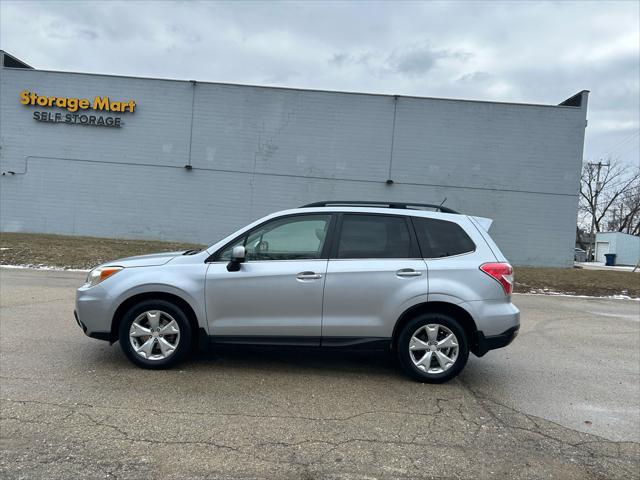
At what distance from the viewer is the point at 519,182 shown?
22.2 metres

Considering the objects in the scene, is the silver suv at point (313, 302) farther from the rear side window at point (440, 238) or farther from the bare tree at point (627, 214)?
the bare tree at point (627, 214)

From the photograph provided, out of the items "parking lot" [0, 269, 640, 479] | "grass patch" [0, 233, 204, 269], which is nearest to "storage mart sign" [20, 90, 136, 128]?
"grass patch" [0, 233, 204, 269]

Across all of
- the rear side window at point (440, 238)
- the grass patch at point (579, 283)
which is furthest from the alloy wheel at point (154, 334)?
the grass patch at point (579, 283)

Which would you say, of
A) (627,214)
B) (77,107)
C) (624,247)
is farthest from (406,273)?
(627,214)

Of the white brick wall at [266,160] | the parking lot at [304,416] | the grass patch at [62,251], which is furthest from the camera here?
the white brick wall at [266,160]

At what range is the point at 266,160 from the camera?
880 inches

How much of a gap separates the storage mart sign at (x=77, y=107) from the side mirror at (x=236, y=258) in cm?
2012

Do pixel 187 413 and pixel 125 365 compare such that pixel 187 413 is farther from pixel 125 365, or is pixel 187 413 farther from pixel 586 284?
pixel 586 284

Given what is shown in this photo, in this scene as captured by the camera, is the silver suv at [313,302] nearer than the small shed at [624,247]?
Yes

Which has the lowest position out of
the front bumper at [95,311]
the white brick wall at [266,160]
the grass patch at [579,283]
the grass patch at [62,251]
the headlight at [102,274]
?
the grass patch at [62,251]

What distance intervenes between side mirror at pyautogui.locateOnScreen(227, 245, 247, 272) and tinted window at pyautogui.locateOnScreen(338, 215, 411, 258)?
0.98 meters

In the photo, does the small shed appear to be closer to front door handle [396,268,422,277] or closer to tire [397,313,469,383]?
tire [397,313,469,383]

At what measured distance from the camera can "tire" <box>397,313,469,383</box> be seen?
4.79 meters

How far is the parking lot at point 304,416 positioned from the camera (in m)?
3.21
